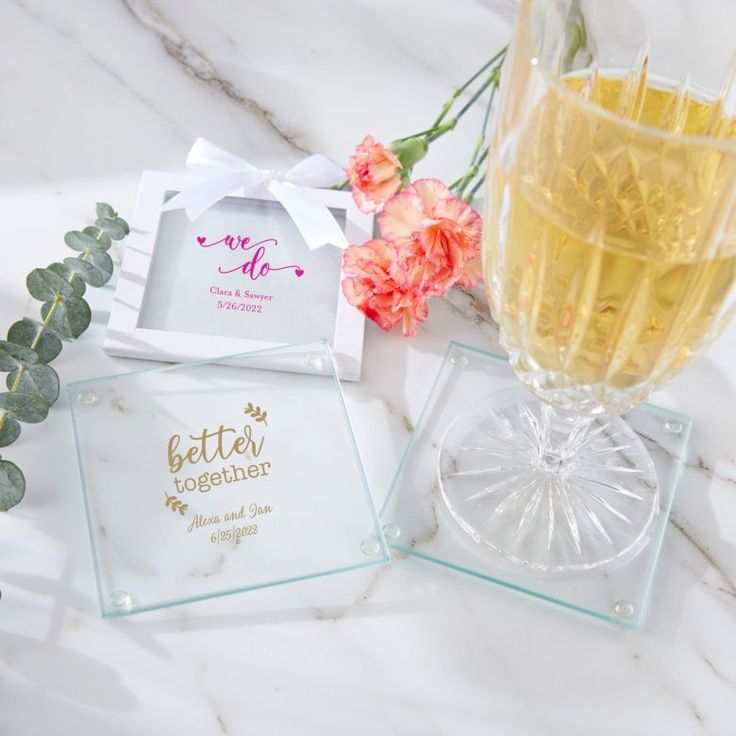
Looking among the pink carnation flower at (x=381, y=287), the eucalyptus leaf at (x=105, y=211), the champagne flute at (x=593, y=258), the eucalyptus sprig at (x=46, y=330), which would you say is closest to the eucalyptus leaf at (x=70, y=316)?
the eucalyptus sprig at (x=46, y=330)

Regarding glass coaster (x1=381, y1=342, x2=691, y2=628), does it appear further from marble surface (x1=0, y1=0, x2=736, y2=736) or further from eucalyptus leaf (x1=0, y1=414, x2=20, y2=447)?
eucalyptus leaf (x1=0, y1=414, x2=20, y2=447)

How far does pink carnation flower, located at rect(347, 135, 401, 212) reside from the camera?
3.00 ft

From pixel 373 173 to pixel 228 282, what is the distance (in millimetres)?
159

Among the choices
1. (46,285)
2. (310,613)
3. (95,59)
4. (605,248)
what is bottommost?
(310,613)

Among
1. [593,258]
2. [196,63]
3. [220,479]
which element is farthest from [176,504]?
[196,63]

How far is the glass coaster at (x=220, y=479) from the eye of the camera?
2.53ft

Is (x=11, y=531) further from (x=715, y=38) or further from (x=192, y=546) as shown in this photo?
(x=715, y=38)

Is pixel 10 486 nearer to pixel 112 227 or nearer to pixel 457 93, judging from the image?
pixel 112 227

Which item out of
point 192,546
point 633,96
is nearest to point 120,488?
point 192,546

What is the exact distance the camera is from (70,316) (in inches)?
34.6

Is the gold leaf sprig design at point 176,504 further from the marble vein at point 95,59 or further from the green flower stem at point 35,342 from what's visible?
the marble vein at point 95,59

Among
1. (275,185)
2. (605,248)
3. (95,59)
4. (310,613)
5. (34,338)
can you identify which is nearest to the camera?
(605,248)

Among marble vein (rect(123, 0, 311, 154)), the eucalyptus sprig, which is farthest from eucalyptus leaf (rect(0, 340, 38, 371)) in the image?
marble vein (rect(123, 0, 311, 154))

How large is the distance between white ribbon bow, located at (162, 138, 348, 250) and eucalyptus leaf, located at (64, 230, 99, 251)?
7 cm
